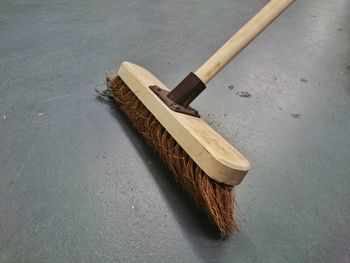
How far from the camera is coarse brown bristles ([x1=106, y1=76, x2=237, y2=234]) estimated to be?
539 mm

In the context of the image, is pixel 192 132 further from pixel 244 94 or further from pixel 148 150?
pixel 244 94

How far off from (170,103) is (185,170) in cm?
16

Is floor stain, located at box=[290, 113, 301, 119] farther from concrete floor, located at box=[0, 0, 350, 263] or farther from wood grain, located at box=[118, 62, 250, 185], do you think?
wood grain, located at box=[118, 62, 250, 185]

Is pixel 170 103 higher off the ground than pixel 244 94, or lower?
higher

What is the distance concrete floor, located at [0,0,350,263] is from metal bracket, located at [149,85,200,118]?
14 centimetres

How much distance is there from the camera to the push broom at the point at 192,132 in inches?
21.0

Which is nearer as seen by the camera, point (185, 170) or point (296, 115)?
point (185, 170)

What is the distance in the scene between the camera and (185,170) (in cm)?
59

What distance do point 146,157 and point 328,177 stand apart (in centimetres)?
43

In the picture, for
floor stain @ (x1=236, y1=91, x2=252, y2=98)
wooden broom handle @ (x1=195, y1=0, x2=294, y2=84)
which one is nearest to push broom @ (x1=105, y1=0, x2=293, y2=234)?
wooden broom handle @ (x1=195, y1=0, x2=294, y2=84)

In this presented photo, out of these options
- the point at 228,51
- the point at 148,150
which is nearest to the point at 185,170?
the point at 148,150

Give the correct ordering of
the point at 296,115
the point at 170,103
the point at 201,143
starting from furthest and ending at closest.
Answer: the point at 296,115 → the point at 170,103 → the point at 201,143

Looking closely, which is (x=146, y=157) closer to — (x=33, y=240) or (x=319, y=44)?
(x=33, y=240)

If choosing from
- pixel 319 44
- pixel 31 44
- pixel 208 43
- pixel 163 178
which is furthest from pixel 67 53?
pixel 319 44
